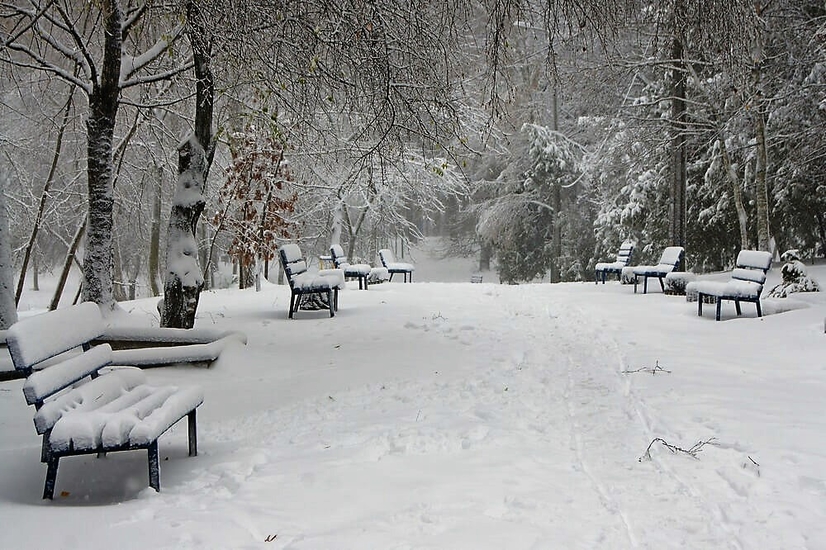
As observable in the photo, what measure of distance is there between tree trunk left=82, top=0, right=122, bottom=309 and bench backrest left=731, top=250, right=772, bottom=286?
875 cm

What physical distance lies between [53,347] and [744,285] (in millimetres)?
8510

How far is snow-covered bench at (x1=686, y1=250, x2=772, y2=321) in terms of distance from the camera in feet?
28.2

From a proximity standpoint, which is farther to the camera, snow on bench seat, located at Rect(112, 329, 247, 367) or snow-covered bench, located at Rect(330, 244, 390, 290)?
snow-covered bench, located at Rect(330, 244, 390, 290)

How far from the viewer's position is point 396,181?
59.9ft

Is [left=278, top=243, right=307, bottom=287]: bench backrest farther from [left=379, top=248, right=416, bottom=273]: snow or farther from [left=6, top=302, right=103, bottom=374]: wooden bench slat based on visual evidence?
[left=379, top=248, right=416, bottom=273]: snow

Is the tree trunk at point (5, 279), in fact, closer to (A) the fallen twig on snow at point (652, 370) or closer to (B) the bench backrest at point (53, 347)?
(B) the bench backrest at point (53, 347)

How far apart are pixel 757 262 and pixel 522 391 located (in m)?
5.82

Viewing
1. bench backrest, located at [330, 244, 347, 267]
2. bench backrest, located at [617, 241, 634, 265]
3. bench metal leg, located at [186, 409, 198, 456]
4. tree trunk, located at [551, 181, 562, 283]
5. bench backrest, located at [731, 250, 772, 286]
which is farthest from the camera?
tree trunk, located at [551, 181, 562, 283]

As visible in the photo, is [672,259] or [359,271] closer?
[672,259]

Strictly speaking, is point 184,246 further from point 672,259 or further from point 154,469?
point 672,259

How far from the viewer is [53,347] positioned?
141 inches

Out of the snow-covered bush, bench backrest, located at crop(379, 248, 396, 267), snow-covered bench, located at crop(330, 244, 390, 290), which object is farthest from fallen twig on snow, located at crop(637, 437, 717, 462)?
bench backrest, located at crop(379, 248, 396, 267)

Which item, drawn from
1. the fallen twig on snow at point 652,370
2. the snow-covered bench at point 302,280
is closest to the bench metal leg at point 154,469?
the fallen twig on snow at point 652,370

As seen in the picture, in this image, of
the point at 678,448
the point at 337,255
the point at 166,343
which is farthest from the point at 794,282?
the point at 166,343
